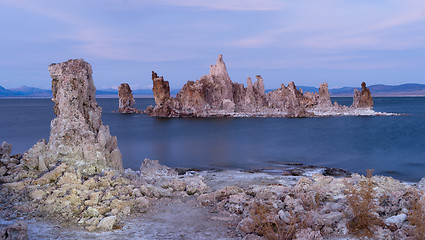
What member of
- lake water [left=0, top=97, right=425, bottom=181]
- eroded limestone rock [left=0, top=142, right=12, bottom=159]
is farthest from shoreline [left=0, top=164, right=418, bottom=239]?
lake water [left=0, top=97, right=425, bottom=181]

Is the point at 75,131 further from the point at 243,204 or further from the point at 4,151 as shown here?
the point at 243,204

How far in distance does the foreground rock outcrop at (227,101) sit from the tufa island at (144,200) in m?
54.1

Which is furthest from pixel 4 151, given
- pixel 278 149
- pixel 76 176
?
pixel 278 149

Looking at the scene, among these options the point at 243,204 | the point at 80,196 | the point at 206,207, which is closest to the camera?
the point at 80,196

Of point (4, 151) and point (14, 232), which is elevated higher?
point (4, 151)

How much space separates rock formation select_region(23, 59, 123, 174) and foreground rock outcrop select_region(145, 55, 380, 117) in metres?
55.3

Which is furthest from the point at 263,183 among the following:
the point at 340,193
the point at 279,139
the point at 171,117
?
the point at 171,117

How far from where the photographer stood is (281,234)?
21.9ft

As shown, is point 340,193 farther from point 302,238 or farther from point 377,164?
point 377,164

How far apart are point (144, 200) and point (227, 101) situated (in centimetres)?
6307

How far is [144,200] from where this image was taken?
9.23m

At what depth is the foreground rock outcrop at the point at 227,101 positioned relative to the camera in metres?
68.6

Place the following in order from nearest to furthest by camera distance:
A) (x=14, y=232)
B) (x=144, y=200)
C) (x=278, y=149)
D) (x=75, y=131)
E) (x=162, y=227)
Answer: (x=14, y=232), (x=162, y=227), (x=144, y=200), (x=75, y=131), (x=278, y=149)

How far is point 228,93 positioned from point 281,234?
65753 millimetres
